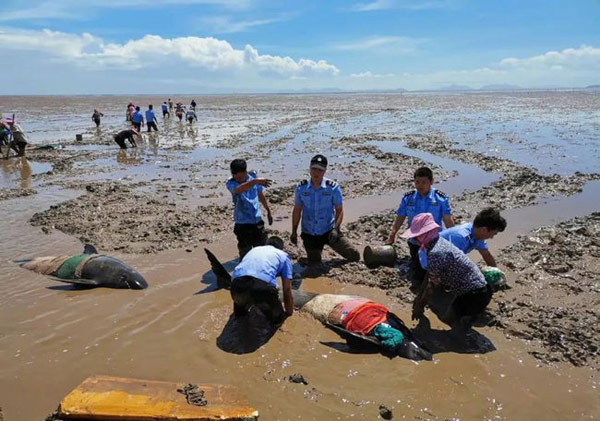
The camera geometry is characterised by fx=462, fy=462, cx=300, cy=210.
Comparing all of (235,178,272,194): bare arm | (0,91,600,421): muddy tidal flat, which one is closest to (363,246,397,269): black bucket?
(0,91,600,421): muddy tidal flat

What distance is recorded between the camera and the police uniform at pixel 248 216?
6973mm

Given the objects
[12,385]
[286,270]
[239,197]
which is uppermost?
[239,197]

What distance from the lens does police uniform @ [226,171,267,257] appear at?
22.9ft

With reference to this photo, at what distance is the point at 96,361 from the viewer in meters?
4.70

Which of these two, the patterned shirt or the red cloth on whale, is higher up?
the patterned shirt

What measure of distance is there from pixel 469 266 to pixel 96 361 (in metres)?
3.97

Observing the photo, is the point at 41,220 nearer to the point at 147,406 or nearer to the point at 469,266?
the point at 147,406

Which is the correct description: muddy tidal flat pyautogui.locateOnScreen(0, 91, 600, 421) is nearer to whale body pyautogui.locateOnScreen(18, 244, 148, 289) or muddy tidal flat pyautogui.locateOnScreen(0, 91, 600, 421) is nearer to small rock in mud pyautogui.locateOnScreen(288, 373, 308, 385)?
small rock in mud pyautogui.locateOnScreen(288, 373, 308, 385)

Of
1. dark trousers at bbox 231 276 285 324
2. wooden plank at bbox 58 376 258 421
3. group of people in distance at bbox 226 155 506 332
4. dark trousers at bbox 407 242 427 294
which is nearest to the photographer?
wooden plank at bbox 58 376 258 421

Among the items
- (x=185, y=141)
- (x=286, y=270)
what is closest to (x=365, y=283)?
(x=286, y=270)

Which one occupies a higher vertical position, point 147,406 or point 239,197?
point 239,197

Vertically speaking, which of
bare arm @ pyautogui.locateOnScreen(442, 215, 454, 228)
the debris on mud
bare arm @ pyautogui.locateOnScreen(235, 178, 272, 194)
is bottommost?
the debris on mud

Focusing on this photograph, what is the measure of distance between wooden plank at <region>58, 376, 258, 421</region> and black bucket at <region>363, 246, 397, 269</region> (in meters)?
3.50

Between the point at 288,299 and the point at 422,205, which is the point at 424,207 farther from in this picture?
the point at 288,299
